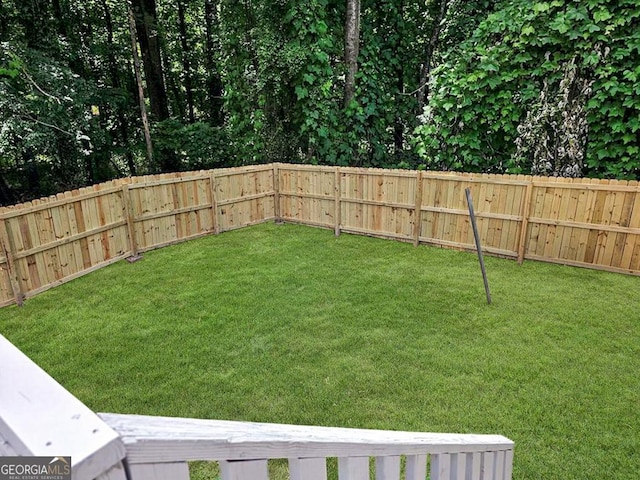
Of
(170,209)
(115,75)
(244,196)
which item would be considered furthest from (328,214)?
(115,75)

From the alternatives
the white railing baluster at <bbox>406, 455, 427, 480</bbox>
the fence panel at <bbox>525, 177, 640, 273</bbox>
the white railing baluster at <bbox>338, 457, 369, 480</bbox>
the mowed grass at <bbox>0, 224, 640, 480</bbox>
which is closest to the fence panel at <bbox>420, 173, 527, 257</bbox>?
the fence panel at <bbox>525, 177, 640, 273</bbox>

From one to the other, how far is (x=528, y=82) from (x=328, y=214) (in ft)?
16.5

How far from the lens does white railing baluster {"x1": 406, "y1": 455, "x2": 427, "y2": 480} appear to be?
4.33ft

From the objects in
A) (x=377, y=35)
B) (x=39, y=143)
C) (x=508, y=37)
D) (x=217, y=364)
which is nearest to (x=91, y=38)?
(x=39, y=143)

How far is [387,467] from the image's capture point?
1180mm

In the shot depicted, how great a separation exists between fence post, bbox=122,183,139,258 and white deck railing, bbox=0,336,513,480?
7749 mm

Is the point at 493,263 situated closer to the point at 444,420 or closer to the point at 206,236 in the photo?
the point at 444,420

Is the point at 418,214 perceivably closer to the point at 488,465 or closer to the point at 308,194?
the point at 308,194

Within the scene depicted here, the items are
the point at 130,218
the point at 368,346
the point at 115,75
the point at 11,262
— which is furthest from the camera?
the point at 115,75

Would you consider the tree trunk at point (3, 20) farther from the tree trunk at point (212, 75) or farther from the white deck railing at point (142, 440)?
the white deck railing at point (142, 440)

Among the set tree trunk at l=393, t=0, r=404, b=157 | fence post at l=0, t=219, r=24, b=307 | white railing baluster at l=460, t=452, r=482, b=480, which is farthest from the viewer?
tree trunk at l=393, t=0, r=404, b=157

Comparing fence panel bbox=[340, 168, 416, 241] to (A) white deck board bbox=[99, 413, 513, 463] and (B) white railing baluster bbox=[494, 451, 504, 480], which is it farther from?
(A) white deck board bbox=[99, 413, 513, 463]

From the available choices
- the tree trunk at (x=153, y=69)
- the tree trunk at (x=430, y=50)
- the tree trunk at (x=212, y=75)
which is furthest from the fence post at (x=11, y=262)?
the tree trunk at (x=212, y=75)

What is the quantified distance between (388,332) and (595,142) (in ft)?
20.1
